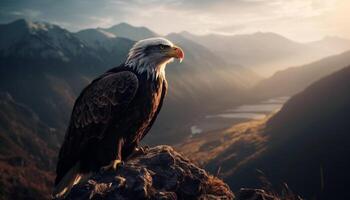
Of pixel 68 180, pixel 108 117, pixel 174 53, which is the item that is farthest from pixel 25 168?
pixel 174 53

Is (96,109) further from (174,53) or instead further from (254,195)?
(254,195)

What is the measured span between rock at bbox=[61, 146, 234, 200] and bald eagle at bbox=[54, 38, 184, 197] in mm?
698

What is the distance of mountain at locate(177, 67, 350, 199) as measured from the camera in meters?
76.3

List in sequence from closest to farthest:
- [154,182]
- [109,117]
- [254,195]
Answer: [154,182] < [254,195] < [109,117]

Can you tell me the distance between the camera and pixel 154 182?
35.2 feet

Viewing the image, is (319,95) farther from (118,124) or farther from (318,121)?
(118,124)

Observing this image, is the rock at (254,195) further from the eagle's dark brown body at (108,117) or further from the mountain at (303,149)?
the mountain at (303,149)

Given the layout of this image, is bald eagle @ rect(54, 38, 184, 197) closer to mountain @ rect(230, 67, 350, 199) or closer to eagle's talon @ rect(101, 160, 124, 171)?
eagle's talon @ rect(101, 160, 124, 171)

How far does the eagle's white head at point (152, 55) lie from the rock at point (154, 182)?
280 cm

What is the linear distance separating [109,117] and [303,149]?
3568 inches

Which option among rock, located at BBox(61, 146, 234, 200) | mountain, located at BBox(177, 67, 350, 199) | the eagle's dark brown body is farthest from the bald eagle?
mountain, located at BBox(177, 67, 350, 199)

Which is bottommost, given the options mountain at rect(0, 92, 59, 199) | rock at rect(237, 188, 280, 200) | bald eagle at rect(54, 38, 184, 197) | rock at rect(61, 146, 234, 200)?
mountain at rect(0, 92, 59, 199)

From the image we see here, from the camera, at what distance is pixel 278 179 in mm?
81188

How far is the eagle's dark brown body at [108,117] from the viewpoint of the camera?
11305 millimetres
